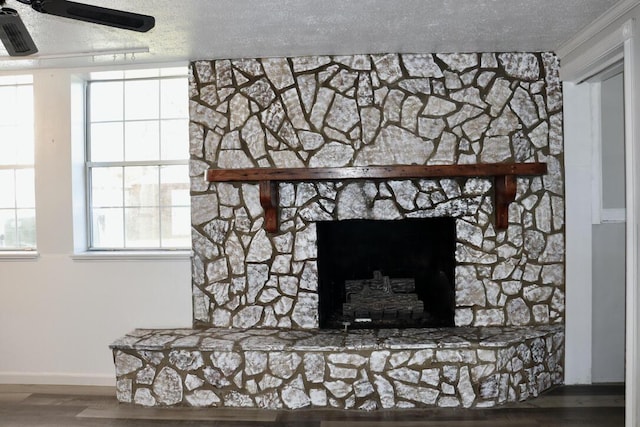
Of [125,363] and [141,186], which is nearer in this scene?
[125,363]

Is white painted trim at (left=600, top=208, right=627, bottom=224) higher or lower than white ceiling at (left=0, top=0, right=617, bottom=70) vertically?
lower

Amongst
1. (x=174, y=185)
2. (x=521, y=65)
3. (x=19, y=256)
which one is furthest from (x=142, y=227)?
(x=521, y=65)

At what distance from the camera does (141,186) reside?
4.02 m

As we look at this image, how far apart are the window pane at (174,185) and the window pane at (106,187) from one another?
13.6 inches

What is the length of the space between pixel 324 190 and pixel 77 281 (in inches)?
79.1

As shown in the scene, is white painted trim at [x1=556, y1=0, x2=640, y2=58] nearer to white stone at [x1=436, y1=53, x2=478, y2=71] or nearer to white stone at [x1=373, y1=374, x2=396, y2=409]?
white stone at [x1=436, y1=53, x2=478, y2=71]

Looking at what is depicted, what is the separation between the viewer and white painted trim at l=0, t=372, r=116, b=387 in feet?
12.6

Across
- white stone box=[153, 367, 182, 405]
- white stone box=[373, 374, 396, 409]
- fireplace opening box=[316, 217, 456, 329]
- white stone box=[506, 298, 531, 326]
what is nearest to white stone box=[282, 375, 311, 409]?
white stone box=[373, 374, 396, 409]

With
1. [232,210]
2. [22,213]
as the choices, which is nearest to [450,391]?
[232,210]

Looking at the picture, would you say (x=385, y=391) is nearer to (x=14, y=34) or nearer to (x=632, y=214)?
(x=632, y=214)

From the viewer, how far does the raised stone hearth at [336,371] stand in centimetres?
324

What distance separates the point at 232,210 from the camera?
3688 mm

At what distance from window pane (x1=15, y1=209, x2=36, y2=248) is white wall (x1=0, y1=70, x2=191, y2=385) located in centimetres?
22

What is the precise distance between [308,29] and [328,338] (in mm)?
1996
